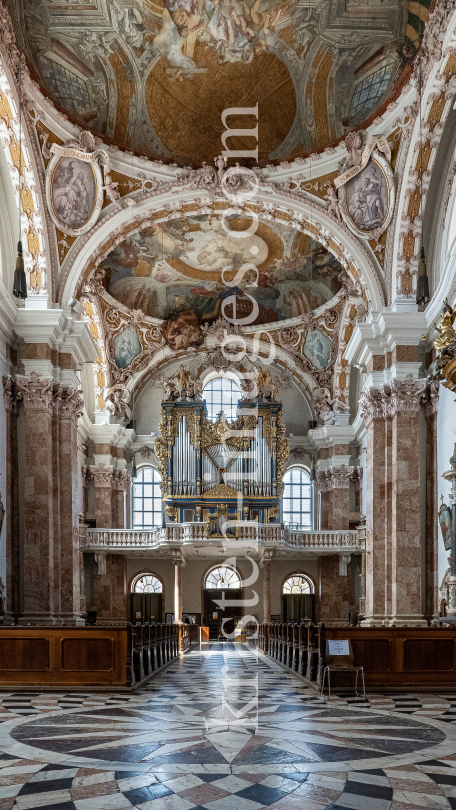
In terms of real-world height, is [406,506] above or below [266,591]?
above

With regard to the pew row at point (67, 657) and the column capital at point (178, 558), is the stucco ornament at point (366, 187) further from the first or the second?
the column capital at point (178, 558)

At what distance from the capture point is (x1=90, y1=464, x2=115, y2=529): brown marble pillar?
31.7 meters

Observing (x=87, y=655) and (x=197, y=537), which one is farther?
(x=197, y=537)

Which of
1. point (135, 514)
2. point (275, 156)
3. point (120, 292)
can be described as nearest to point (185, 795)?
point (275, 156)

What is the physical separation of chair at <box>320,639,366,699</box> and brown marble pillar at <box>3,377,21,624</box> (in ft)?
28.6

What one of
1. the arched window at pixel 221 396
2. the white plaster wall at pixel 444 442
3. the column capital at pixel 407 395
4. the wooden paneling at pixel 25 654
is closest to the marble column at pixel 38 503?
the wooden paneling at pixel 25 654

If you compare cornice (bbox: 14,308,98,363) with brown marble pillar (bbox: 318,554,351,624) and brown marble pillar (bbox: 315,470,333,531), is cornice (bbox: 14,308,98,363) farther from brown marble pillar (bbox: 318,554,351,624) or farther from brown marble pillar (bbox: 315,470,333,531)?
brown marble pillar (bbox: 318,554,351,624)

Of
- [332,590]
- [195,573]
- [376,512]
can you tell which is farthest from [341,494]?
[376,512]

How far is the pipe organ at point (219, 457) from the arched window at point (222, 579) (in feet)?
12.1

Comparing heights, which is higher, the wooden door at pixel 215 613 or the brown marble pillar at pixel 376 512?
the brown marble pillar at pixel 376 512

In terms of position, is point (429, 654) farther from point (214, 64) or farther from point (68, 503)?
point (214, 64)

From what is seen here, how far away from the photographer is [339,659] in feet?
42.2

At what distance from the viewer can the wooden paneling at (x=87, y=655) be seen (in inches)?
508

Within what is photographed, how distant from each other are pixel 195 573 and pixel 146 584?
1.99 metres
